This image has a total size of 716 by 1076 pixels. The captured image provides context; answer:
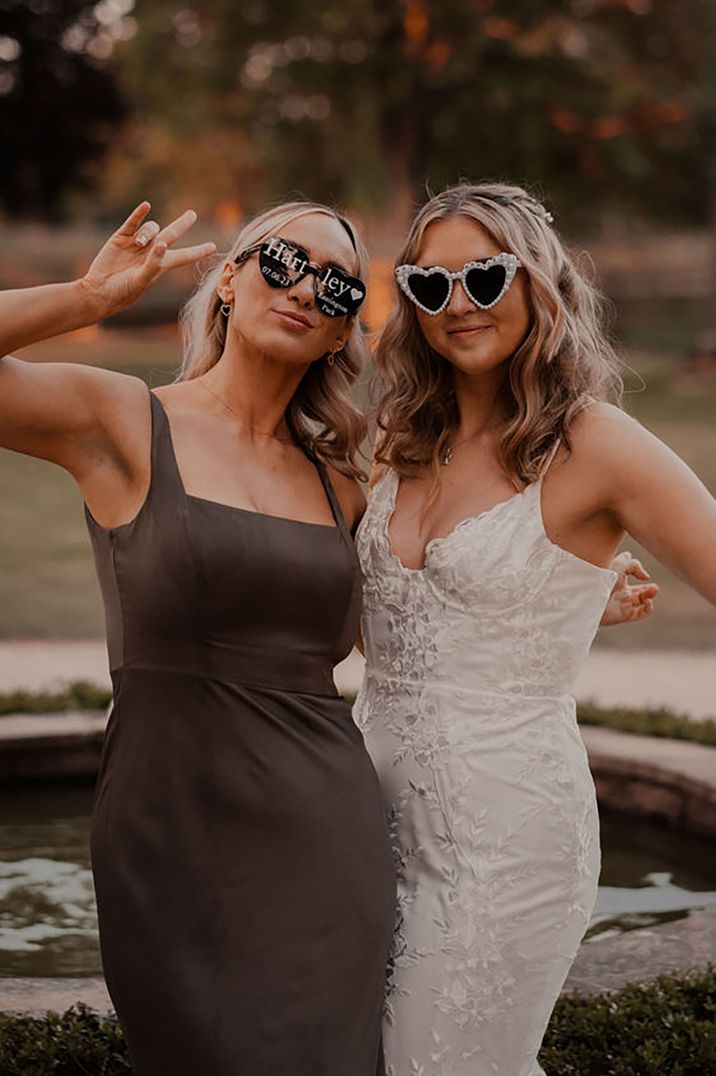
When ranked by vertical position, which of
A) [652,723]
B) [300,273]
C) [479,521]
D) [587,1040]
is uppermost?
[300,273]

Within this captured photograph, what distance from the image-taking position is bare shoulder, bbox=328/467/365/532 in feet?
11.2

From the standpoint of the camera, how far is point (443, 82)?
30375 mm

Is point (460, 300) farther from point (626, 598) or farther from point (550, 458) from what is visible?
point (626, 598)

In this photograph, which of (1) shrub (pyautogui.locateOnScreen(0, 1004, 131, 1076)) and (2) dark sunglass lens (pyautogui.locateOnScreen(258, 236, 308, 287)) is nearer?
(2) dark sunglass lens (pyautogui.locateOnScreen(258, 236, 308, 287))

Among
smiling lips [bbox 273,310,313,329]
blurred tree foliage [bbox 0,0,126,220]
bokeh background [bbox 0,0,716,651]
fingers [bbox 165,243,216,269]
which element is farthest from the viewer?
blurred tree foliage [bbox 0,0,126,220]

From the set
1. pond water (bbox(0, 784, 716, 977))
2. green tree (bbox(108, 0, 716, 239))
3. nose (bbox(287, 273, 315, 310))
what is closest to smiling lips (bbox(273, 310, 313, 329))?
nose (bbox(287, 273, 315, 310))

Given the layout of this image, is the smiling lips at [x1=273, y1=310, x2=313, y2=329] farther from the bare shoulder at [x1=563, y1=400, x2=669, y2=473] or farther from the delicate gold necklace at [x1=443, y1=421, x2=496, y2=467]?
the bare shoulder at [x1=563, y1=400, x2=669, y2=473]

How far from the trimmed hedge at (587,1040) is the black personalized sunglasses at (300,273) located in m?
1.90

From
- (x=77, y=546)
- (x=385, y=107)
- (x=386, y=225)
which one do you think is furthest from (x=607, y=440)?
(x=386, y=225)

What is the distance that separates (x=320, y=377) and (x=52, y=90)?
33.6 m

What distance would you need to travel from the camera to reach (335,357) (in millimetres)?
3496

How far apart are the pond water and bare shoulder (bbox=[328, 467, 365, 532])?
8.08 feet

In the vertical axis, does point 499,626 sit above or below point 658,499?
below

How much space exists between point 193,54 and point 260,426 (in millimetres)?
30526
